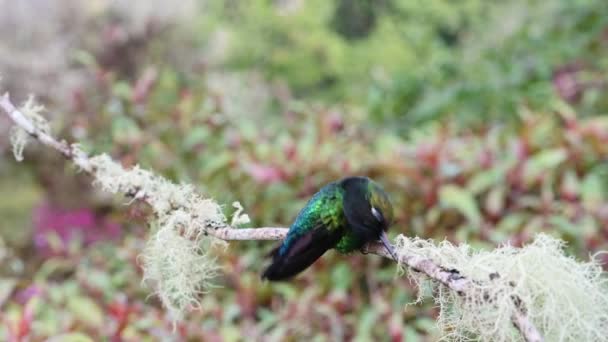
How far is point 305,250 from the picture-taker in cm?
83

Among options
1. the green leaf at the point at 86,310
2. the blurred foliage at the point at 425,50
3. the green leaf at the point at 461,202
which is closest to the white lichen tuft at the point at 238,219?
the green leaf at the point at 86,310

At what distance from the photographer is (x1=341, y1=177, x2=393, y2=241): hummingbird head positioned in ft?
2.61

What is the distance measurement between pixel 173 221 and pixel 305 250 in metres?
0.21

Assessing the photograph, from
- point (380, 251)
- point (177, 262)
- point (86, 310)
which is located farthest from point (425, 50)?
Result: point (380, 251)

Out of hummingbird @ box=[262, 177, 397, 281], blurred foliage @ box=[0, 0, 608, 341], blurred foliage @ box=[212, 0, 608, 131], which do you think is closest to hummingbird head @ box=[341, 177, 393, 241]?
hummingbird @ box=[262, 177, 397, 281]

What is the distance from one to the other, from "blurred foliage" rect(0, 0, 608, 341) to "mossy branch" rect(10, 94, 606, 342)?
71 mm

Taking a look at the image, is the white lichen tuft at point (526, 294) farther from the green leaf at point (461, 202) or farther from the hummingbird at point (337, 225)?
the green leaf at point (461, 202)

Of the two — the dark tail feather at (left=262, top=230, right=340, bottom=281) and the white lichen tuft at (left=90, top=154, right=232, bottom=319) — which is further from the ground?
the white lichen tuft at (left=90, top=154, right=232, bottom=319)

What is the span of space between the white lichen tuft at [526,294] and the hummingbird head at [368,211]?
5 cm

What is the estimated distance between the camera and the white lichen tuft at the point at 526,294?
0.69 m

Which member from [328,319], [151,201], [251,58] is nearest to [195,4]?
[251,58]

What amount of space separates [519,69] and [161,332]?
144 inches

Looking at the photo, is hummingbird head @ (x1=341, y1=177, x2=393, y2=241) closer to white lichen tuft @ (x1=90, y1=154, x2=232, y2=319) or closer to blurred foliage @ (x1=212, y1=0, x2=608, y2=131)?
white lichen tuft @ (x1=90, y1=154, x2=232, y2=319)

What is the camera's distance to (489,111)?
4473 mm
